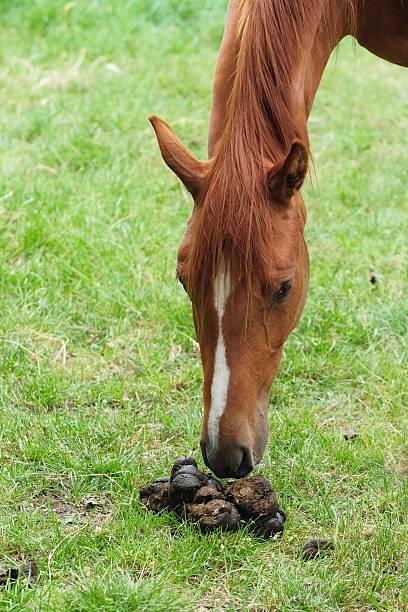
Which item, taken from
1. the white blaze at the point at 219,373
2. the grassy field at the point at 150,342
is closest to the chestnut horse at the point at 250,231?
the white blaze at the point at 219,373

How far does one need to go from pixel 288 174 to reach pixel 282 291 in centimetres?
35

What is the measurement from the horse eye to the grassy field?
744mm

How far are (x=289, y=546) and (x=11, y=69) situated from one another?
4648 millimetres

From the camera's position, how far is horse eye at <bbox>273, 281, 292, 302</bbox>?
2945mm

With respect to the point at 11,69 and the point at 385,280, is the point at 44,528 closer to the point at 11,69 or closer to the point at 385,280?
the point at 385,280

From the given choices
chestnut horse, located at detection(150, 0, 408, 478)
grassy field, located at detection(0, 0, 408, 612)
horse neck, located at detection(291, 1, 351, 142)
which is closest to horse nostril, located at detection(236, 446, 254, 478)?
chestnut horse, located at detection(150, 0, 408, 478)

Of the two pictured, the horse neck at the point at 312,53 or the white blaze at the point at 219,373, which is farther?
the horse neck at the point at 312,53

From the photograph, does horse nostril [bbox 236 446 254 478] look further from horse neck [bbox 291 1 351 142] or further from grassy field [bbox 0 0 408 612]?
horse neck [bbox 291 1 351 142]

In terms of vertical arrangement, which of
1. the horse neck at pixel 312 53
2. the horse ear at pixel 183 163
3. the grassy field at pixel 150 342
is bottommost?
the grassy field at pixel 150 342

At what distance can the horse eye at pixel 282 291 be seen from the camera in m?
2.95

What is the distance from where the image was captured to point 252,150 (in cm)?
294

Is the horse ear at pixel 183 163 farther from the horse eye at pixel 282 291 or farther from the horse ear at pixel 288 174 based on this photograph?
the horse eye at pixel 282 291

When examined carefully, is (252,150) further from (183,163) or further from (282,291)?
(282,291)

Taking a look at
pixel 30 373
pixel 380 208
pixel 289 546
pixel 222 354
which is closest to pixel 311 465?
pixel 289 546
